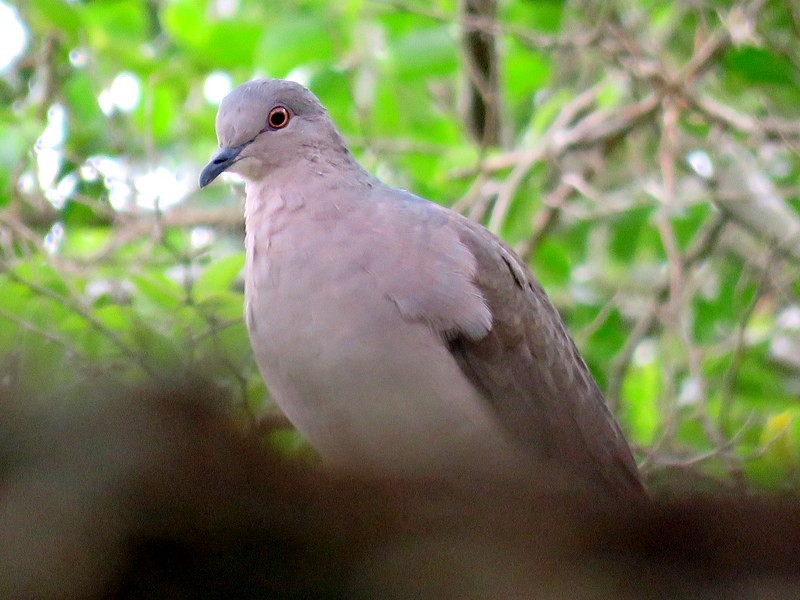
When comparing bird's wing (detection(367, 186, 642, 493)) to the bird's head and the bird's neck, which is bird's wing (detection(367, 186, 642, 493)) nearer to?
the bird's neck

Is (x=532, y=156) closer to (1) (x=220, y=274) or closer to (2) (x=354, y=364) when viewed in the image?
(1) (x=220, y=274)

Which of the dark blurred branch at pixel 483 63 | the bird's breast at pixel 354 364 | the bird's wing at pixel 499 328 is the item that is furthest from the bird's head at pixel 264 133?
the dark blurred branch at pixel 483 63

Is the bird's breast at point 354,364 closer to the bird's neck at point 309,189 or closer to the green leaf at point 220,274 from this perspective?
the bird's neck at point 309,189

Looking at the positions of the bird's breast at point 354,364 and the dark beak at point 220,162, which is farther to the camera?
the dark beak at point 220,162

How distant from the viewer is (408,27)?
14.5 ft

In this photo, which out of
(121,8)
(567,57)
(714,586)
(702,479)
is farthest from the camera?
A: (567,57)

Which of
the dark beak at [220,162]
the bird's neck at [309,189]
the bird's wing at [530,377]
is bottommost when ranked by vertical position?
the bird's wing at [530,377]

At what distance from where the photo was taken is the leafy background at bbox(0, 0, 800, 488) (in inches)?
148

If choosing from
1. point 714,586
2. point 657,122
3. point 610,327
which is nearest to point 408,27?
point 657,122

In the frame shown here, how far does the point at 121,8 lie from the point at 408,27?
1.30 meters

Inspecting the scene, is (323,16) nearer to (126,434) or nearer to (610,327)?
(610,327)

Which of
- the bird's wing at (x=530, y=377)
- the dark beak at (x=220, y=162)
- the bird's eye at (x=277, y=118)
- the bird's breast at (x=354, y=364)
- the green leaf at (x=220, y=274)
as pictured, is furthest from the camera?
the green leaf at (x=220, y=274)

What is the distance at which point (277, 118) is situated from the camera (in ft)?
9.32

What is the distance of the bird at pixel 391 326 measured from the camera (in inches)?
90.5
